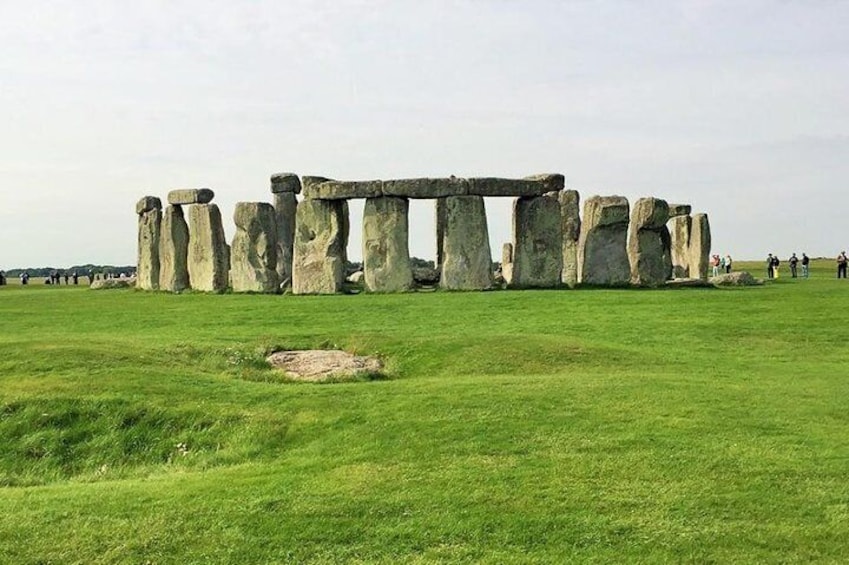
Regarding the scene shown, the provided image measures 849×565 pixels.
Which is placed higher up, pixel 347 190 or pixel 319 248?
pixel 347 190

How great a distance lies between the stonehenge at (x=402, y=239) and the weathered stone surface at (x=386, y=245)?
1.3 inches

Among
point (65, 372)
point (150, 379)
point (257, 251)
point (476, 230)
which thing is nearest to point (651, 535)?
point (150, 379)

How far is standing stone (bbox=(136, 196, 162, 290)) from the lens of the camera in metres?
34.5

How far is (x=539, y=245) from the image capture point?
2950 cm

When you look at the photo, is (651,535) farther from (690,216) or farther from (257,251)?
(690,216)

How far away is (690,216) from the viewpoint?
38719mm

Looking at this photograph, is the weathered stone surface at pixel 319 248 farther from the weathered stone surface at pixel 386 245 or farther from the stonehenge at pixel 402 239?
the weathered stone surface at pixel 386 245

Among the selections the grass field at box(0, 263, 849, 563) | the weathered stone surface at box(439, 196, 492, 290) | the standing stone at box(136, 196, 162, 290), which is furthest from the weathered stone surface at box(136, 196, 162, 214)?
the grass field at box(0, 263, 849, 563)

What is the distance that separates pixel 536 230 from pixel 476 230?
2.00 metres

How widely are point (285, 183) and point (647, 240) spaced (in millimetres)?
14116

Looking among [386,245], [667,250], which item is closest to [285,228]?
[386,245]

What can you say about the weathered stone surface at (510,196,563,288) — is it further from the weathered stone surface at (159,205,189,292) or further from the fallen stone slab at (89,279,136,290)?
the fallen stone slab at (89,279,136,290)

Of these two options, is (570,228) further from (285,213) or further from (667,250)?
(285,213)

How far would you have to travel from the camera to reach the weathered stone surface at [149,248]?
34469 mm
